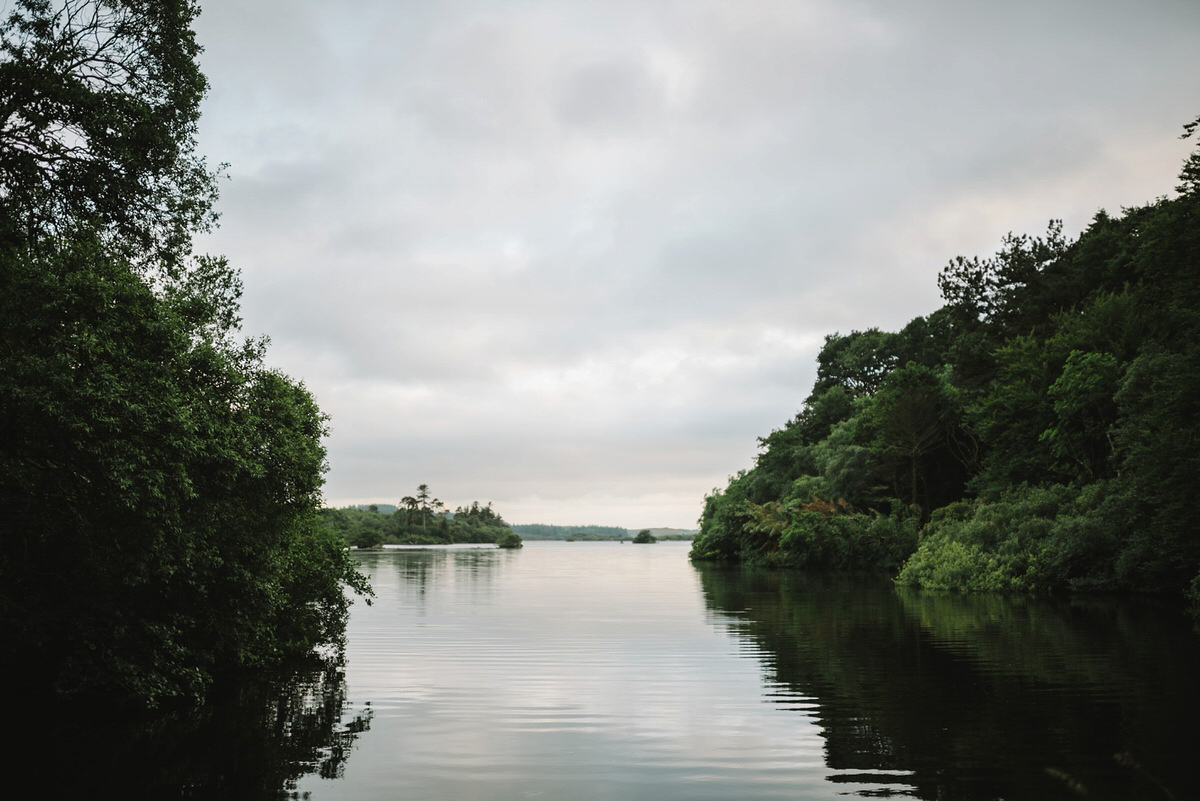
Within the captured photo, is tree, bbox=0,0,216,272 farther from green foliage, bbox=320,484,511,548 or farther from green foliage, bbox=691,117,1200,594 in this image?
green foliage, bbox=320,484,511,548

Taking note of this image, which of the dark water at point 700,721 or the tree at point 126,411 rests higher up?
the tree at point 126,411

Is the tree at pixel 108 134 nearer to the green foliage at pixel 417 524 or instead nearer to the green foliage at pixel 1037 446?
the green foliage at pixel 1037 446

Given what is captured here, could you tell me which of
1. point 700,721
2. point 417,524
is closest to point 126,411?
point 700,721

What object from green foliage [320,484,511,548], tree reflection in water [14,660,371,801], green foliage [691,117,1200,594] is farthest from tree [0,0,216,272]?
green foliage [320,484,511,548]

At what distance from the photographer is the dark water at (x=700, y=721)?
9609 millimetres

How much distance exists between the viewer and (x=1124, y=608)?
27953mm

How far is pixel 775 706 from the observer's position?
13.9m

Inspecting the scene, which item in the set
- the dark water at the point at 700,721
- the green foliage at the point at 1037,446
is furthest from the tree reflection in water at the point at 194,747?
the green foliage at the point at 1037,446

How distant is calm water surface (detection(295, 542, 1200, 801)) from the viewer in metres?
9.64

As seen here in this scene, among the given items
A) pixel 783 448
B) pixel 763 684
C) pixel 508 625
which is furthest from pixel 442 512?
pixel 763 684

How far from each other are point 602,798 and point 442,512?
173m

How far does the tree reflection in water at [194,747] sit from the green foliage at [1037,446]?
25630 millimetres

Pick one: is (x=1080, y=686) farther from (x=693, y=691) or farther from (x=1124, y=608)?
(x=1124, y=608)

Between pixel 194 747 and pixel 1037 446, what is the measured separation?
1698 inches
